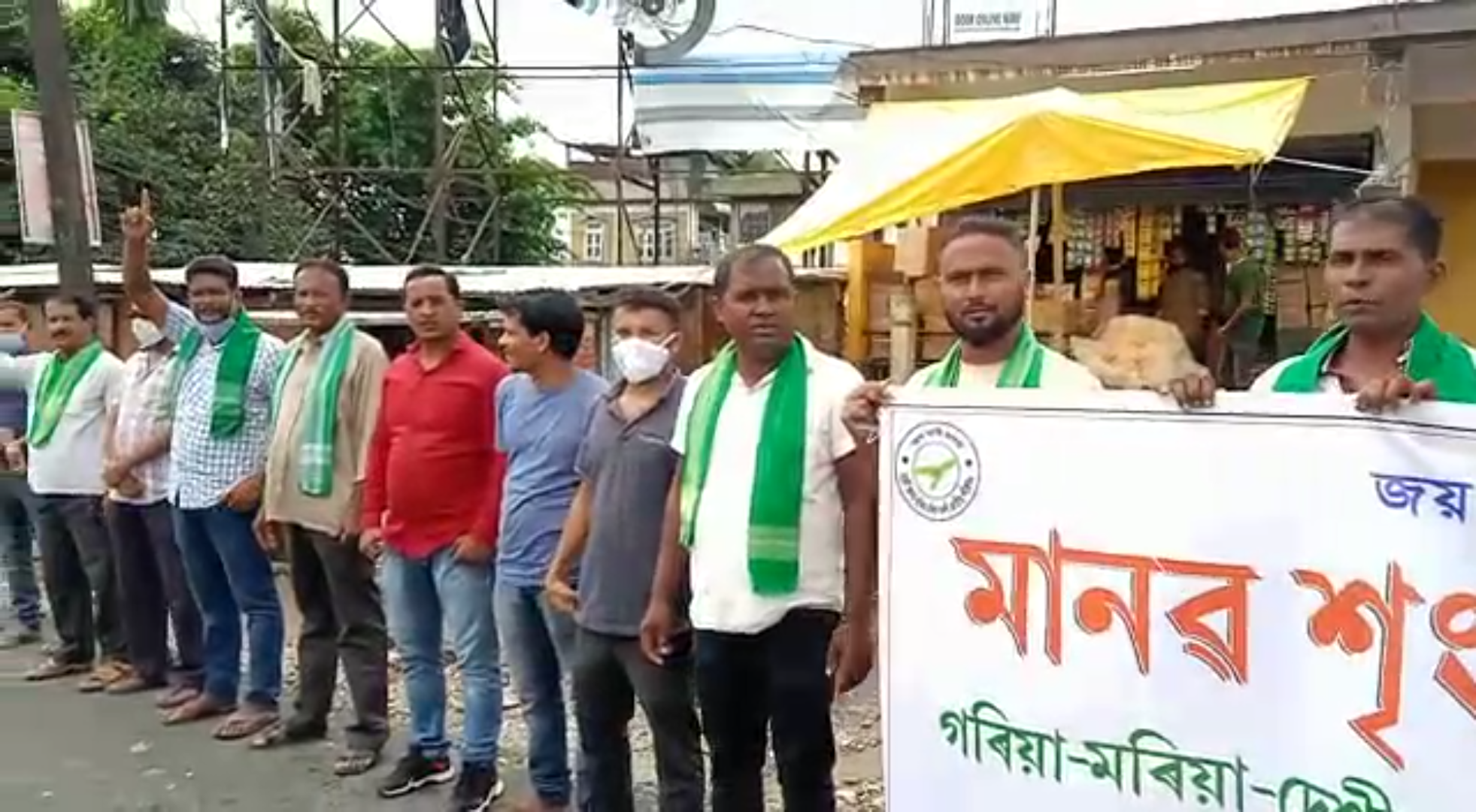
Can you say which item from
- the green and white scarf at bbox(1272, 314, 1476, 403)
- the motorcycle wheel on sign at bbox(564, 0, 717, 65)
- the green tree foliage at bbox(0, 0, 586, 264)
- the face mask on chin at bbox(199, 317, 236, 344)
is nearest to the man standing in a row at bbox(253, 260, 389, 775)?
the face mask on chin at bbox(199, 317, 236, 344)

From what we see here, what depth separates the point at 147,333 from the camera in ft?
22.4

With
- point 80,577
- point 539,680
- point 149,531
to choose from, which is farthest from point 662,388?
point 80,577

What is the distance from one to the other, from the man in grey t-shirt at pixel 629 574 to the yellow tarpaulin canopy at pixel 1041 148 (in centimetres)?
311

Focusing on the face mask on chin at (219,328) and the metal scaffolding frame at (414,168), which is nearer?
the face mask on chin at (219,328)

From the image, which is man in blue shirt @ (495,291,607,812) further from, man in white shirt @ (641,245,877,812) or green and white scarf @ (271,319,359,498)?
green and white scarf @ (271,319,359,498)

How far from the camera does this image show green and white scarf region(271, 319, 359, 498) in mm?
5887

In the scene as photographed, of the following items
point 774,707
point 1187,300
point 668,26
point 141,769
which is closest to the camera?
point 774,707

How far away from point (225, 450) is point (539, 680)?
198cm

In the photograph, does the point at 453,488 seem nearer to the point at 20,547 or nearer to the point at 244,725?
the point at 244,725

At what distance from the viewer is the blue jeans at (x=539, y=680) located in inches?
199

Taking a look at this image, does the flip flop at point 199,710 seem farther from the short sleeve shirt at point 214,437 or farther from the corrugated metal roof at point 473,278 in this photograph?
the corrugated metal roof at point 473,278

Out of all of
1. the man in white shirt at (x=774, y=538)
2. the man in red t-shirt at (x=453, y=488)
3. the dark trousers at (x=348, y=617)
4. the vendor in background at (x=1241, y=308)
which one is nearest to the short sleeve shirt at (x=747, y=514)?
the man in white shirt at (x=774, y=538)

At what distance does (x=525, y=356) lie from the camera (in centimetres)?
497

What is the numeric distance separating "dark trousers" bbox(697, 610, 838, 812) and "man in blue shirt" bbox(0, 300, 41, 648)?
532 centimetres
